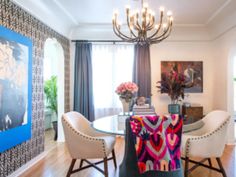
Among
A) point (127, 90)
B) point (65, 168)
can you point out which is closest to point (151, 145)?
point (127, 90)

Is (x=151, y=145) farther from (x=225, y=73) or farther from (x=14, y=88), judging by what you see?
(x=225, y=73)

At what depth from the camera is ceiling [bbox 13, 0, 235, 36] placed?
3.79 metres

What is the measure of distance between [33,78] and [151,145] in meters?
2.40

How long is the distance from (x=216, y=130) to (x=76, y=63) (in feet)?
11.7

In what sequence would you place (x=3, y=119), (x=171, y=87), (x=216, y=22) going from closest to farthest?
(x=3, y=119) < (x=171, y=87) < (x=216, y=22)

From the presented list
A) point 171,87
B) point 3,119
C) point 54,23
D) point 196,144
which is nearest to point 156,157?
point 196,144

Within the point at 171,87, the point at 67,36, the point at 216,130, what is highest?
the point at 67,36

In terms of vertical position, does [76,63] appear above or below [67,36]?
below

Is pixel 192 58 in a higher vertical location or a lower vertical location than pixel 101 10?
lower

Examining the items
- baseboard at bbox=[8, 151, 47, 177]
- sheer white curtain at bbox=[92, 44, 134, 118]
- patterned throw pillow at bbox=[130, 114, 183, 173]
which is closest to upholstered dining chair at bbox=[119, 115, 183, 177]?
patterned throw pillow at bbox=[130, 114, 183, 173]

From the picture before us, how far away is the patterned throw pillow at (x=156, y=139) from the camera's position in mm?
2021

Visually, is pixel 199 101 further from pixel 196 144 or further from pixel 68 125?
pixel 68 125

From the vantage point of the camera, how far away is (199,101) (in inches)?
217

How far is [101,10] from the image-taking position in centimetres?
431
